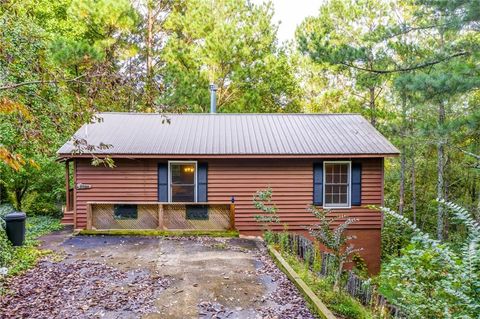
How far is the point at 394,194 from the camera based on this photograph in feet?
59.2

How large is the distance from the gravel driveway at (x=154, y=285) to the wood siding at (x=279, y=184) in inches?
94.4

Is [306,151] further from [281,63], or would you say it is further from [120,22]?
[120,22]

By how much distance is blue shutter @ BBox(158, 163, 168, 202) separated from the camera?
1022 centimetres

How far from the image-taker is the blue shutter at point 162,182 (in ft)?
33.5

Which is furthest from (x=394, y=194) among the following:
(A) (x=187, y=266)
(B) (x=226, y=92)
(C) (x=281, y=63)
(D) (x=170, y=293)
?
(D) (x=170, y=293)

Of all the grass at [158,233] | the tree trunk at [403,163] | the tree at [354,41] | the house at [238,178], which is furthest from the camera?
the tree trunk at [403,163]

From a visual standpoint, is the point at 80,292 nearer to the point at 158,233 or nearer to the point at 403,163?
the point at 158,233

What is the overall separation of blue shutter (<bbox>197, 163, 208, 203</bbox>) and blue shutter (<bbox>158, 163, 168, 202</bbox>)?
0.91m

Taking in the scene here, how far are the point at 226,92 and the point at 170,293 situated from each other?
13.3m

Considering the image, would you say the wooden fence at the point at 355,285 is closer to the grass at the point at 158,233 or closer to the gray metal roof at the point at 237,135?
the grass at the point at 158,233

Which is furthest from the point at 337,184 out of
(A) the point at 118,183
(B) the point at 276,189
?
(A) the point at 118,183

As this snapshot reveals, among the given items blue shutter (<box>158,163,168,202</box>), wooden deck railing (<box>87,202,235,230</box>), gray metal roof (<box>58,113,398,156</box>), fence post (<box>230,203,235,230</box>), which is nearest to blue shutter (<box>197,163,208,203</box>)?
gray metal roof (<box>58,113,398,156</box>)

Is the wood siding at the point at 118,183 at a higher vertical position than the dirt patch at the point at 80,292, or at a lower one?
higher

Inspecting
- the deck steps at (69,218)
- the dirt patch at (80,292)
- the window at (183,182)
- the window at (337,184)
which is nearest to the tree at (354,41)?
the window at (337,184)
